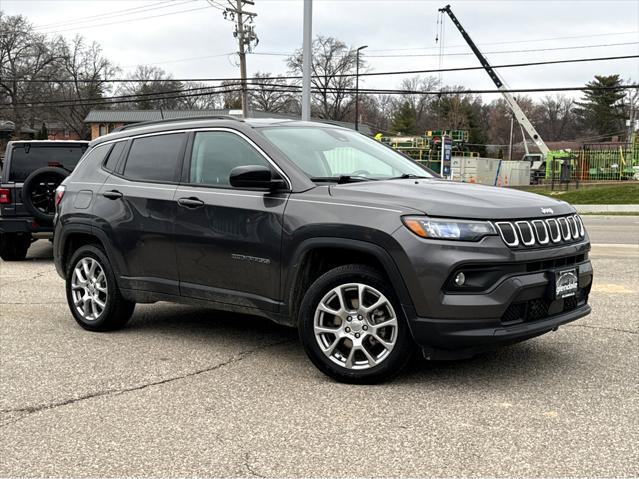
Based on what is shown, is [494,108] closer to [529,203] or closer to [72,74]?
[72,74]

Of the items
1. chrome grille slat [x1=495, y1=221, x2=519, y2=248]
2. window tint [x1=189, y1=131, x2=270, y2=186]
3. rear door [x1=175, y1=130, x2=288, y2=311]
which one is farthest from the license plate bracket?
window tint [x1=189, y1=131, x2=270, y2=186]

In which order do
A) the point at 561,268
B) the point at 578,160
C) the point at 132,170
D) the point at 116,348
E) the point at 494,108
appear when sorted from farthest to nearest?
the point at 494,108 → the point at 578,160 → the point at 132,170 → the point at 116,348 → the point at 561,268

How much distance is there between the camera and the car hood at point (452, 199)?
4.34 meters

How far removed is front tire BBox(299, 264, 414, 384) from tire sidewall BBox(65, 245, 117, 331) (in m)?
2.20

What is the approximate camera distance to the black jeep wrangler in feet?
35.7

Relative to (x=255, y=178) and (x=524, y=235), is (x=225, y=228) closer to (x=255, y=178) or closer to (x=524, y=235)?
(x=255, y=178)

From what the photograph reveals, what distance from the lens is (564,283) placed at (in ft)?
15.1

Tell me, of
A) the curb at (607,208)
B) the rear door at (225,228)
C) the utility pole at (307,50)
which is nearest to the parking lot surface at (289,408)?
the rear door at (225,228)

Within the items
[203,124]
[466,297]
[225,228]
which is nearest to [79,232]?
[203,124]

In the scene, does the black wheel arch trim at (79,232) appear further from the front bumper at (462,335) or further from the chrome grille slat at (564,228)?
the chrome grille slat at (564,228)

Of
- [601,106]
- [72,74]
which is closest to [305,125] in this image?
[72,74]

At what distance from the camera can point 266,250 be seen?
500 centimetres

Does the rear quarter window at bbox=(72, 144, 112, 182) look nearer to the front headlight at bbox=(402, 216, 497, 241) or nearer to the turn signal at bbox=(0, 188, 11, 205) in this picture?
the front headlight at bbox=(402, 216, 497, 241)

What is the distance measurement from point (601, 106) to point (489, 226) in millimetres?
104237
